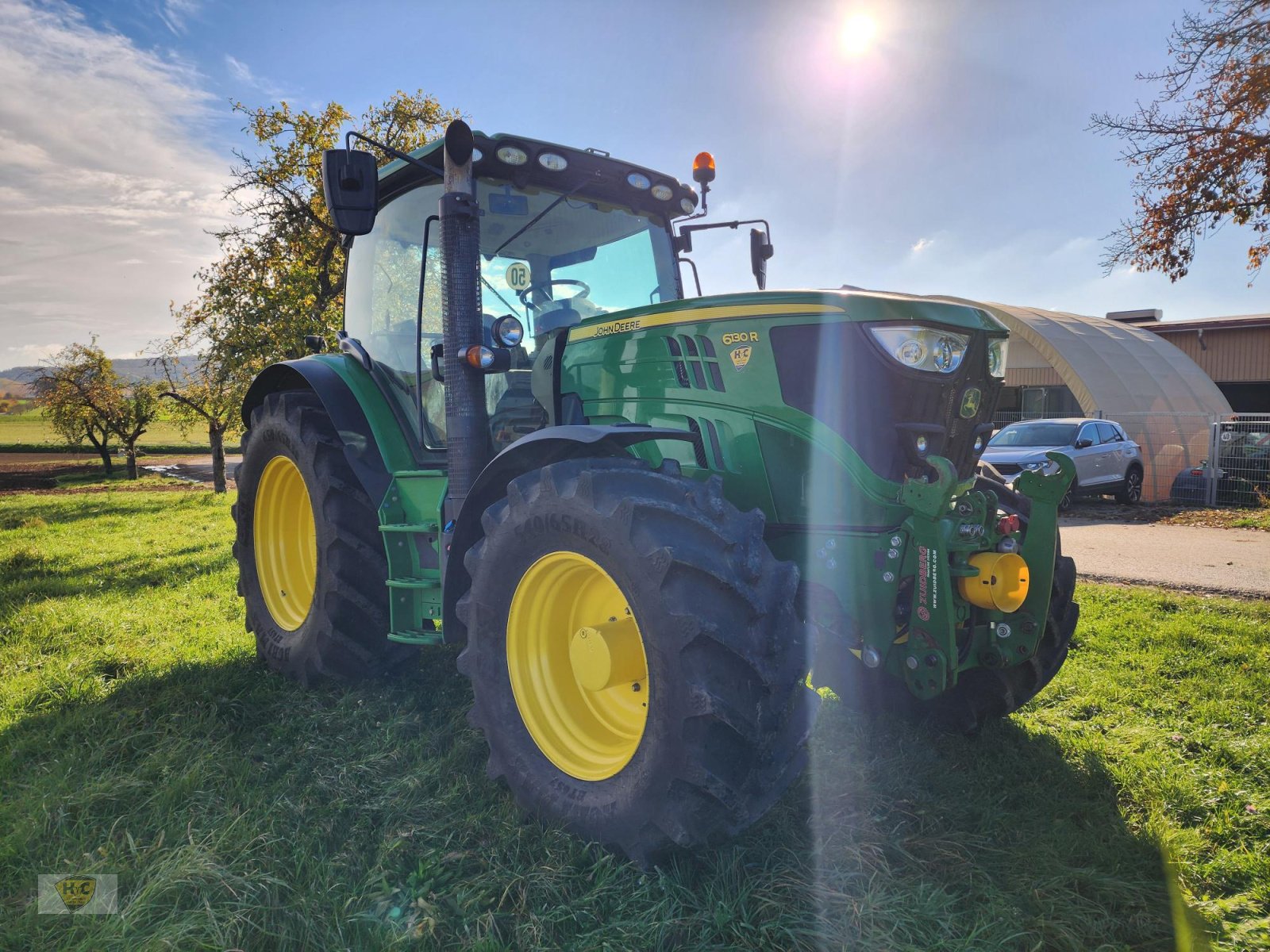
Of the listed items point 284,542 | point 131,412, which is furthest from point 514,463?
point 131,412

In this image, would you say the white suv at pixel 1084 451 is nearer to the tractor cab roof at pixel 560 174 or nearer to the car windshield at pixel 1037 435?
the car windshield at pixel 1037 435

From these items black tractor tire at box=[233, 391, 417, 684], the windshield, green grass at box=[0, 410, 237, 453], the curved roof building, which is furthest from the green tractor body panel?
green grass at box=[0, 410, 237, 453]

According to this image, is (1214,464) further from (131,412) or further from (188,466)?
(188,466)

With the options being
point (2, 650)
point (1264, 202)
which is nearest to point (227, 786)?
point (2, 650)

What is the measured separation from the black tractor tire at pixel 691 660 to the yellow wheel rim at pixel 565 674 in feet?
0.60

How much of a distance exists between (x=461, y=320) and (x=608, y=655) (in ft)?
5.38

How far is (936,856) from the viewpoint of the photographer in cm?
259

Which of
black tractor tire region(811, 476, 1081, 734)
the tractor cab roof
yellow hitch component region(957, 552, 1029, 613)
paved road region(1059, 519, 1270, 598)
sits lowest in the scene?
paved road region(1059, 519, 1270, 598)

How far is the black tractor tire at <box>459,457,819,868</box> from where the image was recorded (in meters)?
2.28

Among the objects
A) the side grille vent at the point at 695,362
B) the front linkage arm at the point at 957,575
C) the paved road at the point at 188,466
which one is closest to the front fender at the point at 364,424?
the side grille vent at the point at 695,362

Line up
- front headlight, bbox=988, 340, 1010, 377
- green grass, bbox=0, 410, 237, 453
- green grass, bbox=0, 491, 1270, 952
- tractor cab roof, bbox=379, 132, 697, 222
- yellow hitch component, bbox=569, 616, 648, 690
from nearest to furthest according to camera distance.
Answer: green grass, bbox=0, 491, 1270, 952, yellow hitch component, bbox=569, 616, 648, 690, front headlight, bbox=988, 340, 1010, 377, tractor cab roof, bbox=379, 132, 697, 222, green grass, bbox=0, 410, 237, 453

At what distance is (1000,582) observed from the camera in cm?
283

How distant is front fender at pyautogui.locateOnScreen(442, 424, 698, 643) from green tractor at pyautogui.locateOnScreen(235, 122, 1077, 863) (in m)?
0.01

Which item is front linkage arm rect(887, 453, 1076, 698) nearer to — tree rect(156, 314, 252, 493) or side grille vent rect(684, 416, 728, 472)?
side grille vent rect(684, 416, 728, 472)
